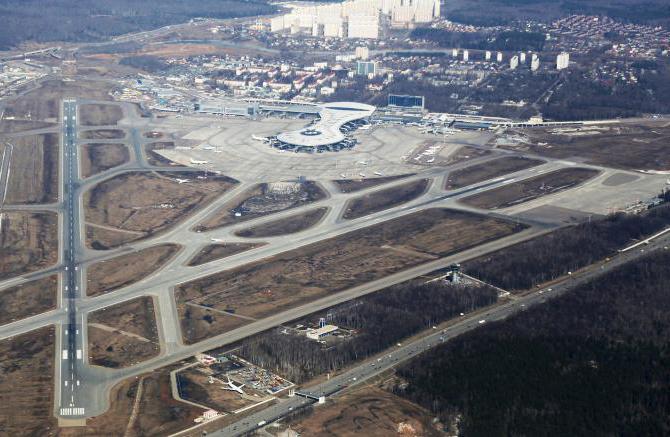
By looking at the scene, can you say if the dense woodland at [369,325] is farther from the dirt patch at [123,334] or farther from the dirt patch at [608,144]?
the dirt patch at [608,144]

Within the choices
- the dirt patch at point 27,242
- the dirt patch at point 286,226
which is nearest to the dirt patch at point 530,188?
the dirt patch at point 286,226

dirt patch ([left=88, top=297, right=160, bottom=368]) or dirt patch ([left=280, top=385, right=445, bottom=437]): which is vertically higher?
dirt patch ([left=88, top=297, right=160, bottom=368])

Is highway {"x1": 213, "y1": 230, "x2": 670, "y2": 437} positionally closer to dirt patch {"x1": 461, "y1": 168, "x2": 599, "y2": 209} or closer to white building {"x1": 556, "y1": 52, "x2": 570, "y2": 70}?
dirt patch {"x1": 461, "y1": 168, "x2": 599, "y2": 209}

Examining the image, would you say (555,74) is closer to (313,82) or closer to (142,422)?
(313,82)

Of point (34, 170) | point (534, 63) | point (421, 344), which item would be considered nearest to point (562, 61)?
point (534, 63)

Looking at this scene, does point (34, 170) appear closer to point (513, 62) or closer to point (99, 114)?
point (99, 114)

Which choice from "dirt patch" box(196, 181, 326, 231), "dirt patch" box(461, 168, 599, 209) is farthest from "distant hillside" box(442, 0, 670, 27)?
"dirt patch" box(196, 181, 326, 231)
